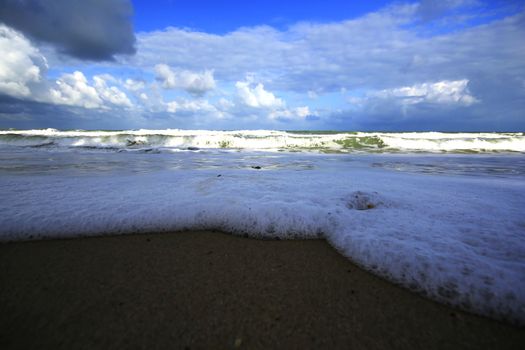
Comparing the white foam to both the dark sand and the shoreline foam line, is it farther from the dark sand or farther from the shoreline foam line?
the dark sand

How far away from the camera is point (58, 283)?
1733 millimetres

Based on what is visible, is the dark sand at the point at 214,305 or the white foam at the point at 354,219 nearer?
the dark sand at the point at 214,305

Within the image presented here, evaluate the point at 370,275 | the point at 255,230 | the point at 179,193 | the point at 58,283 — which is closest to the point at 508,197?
the point at 370,275

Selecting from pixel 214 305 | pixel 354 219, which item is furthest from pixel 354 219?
pixel 214 305

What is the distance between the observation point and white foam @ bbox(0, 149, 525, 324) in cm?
178

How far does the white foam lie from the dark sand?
0.21m

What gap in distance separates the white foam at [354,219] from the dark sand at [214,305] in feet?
0.68

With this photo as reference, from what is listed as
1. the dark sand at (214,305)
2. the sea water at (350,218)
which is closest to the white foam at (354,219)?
the sea water at (350,218)

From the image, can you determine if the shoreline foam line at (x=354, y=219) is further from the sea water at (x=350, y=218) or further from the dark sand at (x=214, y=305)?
the dark sand at (x=214, y=305)

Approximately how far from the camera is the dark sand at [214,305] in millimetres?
1307

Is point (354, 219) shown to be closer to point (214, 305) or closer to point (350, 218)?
point (350, 218)

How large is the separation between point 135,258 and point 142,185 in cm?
→ 215

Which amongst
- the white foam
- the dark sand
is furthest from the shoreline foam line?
the dark sand

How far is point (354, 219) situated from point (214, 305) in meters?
1.60
